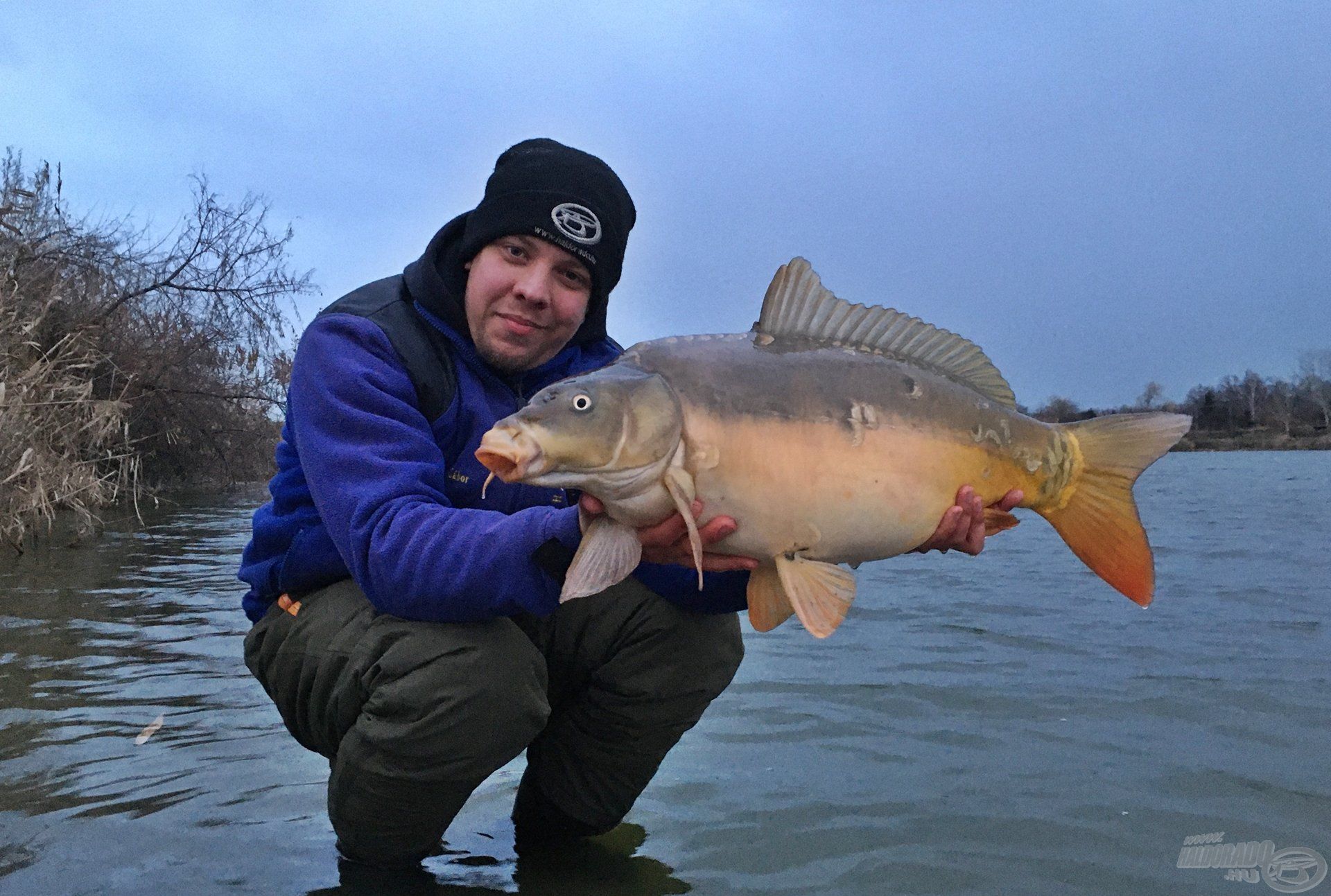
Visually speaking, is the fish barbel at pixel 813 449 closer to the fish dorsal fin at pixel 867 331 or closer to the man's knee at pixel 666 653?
the fish dorsal fin at pixel 867 331

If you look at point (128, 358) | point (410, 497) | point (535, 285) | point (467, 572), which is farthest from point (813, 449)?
point (128, 358)

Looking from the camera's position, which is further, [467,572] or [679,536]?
[467,572]

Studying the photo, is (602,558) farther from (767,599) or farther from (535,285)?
(535,285)

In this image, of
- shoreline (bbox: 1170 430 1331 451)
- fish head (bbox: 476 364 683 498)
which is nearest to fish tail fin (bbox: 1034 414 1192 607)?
fish head (bbox: 476 364 683 498)

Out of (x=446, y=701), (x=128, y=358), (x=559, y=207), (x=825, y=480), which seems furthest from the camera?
(x=128, y=358)

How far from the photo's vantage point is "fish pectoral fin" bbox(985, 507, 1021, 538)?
8.05 ft

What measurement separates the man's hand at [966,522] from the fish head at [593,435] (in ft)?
2.28

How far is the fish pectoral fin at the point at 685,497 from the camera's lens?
6.53 feet

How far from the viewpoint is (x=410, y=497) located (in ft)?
7.56

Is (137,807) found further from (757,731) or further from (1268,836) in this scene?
(1268,836)

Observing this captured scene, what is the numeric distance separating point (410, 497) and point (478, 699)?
1.51 feet

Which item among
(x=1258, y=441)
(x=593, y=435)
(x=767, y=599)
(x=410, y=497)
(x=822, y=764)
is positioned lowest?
(x=822, y=764)

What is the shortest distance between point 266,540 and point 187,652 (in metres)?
2.30

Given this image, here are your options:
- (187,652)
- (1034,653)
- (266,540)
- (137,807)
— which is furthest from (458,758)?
→ (1034,653)
